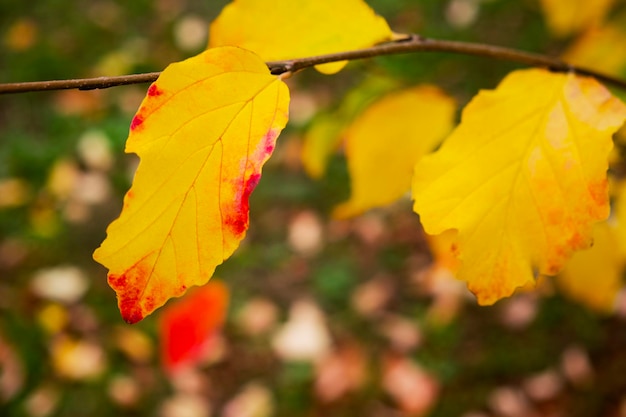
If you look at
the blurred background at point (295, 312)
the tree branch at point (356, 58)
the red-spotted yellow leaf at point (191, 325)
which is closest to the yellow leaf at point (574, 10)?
the blurred background at point (295, 312)

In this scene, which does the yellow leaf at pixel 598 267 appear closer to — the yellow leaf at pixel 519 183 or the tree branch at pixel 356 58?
the tree branch at pixel 356 58

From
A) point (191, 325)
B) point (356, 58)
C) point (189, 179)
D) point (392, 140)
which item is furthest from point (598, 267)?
point (191, 325)

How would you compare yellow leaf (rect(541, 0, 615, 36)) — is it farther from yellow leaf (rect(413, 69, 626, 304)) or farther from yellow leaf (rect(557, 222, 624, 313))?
yellow leaf (rect(413, 69, 626, 304))

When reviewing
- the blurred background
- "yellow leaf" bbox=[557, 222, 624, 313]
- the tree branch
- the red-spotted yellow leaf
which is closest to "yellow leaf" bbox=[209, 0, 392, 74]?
the tree branch

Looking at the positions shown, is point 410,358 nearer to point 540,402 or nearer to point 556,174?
point 540,402

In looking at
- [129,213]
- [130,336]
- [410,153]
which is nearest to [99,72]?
[130,336]

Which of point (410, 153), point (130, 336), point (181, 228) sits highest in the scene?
point (181, 228)
